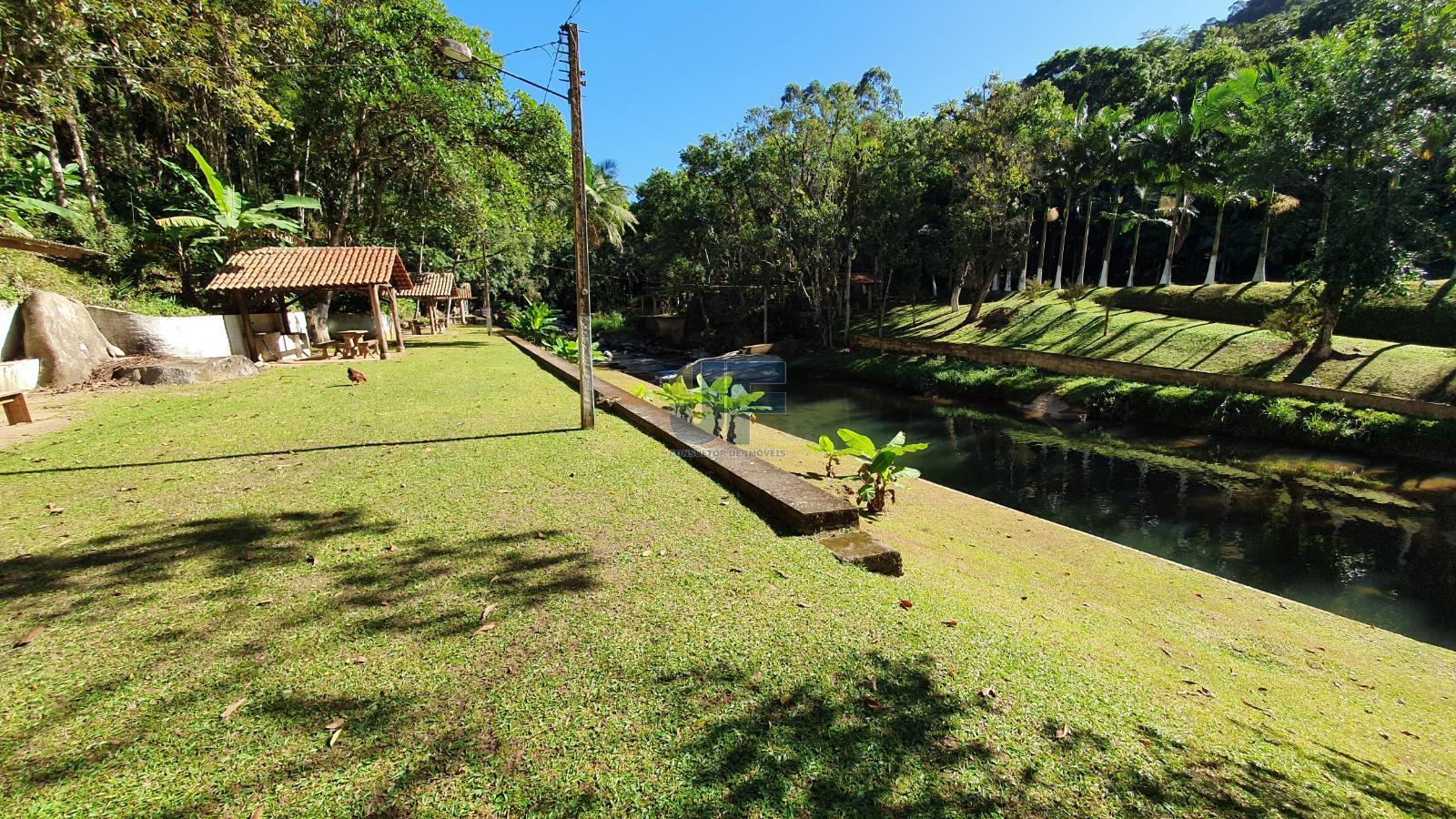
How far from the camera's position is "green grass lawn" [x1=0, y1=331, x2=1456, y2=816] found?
205 centimetres

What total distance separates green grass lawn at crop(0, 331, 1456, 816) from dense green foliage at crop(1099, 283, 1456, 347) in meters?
15.8

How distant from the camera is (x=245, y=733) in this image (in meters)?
2.18

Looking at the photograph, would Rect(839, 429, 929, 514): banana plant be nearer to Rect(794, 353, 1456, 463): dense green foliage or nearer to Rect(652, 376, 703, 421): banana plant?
Rect(652, 376, 703, 421): banana plant

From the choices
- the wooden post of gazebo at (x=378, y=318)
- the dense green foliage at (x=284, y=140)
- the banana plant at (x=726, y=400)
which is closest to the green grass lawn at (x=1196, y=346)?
the banana plant at (x=726, y=400)

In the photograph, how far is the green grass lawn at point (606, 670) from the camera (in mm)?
2049

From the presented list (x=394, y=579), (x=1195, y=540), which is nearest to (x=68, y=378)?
(x=394, y=579)

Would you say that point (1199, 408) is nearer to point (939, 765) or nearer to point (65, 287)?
point (939, 765)

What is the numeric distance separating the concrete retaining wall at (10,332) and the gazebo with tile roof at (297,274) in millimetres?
3480

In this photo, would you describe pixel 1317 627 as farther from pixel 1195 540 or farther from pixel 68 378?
pixel 68 378

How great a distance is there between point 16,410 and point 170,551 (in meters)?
6.62

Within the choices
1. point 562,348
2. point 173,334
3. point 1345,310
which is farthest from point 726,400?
point 1345,310

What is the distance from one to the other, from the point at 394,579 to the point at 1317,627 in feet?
25.5

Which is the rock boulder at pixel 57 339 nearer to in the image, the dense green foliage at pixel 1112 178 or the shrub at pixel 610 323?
the dense green foliage at pixel 1112 178

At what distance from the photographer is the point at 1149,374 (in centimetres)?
1645
